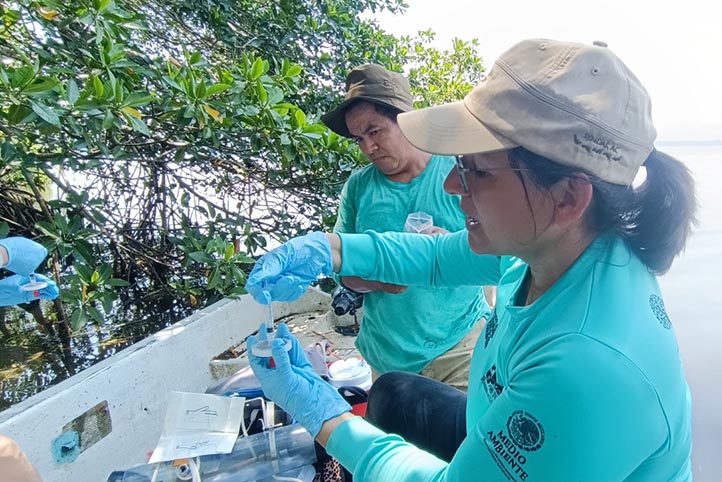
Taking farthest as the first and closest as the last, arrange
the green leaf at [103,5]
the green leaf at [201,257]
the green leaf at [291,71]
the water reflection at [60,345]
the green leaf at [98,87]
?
the water reflection at [60,345] → the green leaf at [201,257] → the green leaf at [291,71] → the green leaf at [103,5] → the green leaf at [98,87]

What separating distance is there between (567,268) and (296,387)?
30.9 inches

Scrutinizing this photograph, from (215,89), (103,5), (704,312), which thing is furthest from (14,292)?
(704,312)

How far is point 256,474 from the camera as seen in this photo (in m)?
1.50

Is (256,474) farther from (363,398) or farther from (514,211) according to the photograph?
(514,211)

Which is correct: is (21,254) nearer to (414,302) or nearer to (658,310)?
(414,302)

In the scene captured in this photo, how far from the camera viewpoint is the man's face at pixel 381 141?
1.79m

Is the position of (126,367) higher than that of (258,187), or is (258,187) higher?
(258,187)

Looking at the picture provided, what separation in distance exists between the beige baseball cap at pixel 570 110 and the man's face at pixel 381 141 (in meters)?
0.96

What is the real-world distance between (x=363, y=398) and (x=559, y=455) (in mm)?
1338

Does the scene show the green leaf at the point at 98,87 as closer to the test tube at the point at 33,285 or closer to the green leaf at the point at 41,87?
the green leaf at the point at 41,87

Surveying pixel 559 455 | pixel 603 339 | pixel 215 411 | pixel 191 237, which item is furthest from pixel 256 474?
pixel 191 237

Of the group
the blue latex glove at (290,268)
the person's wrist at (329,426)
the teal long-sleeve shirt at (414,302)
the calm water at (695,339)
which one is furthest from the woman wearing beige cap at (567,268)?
the teal long-sleeve shirt at (414,302)

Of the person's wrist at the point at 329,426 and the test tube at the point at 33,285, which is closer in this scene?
the person's wrist at the point at 329,426

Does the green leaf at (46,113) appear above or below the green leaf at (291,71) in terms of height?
below
